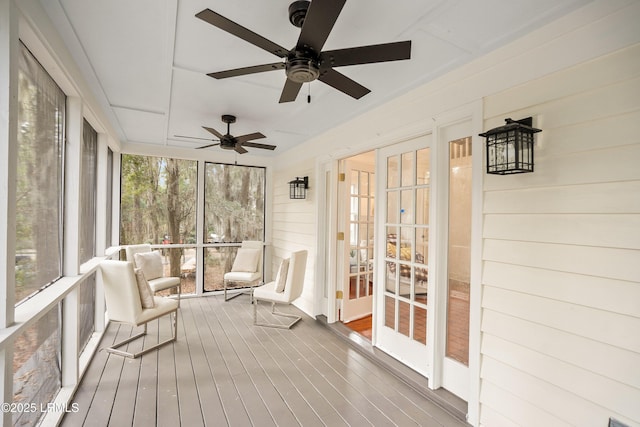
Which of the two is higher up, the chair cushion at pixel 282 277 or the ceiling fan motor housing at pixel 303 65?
the ceiling fan motor housing at pixel 303 65

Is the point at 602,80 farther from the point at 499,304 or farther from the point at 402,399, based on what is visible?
the point at 402,399

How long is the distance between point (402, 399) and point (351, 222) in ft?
6.98

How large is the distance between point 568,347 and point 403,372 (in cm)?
138

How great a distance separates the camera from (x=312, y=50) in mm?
1567

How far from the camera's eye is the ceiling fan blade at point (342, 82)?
5.82 ft

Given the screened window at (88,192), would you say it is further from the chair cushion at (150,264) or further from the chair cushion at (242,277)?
the chair cushion at (242,277)

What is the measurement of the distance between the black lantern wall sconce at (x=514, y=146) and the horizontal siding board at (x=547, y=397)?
1.22 m

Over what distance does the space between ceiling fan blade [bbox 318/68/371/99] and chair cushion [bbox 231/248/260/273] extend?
3604 mm

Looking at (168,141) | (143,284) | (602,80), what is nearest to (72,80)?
(143,284)

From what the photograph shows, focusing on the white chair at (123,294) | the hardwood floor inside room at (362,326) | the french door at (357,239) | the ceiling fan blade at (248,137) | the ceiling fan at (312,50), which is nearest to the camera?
the ceiling fan at (312,50)

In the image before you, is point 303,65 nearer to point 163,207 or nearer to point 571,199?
point 571,199

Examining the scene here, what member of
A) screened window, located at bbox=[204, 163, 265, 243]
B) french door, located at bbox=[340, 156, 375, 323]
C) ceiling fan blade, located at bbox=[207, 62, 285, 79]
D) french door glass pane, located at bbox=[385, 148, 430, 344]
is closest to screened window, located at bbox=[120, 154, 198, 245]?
screened window, located at bbox=[204, 163, 265, 243]

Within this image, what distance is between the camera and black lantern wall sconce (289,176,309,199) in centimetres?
446

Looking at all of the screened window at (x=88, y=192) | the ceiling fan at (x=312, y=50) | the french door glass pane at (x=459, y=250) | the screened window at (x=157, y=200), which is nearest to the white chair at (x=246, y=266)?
the screened window at (x=157, y=200)
